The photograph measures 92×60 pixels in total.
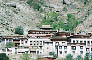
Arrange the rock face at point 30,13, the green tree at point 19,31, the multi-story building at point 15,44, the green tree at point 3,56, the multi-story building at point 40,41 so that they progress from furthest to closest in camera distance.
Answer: the rock face at point 30,13 < the green tree at point 19,31 < the multi-story building at point 40,41 < the multi-story building at point 15,44 < the green tree at point 3,56

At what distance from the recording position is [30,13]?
429 ft

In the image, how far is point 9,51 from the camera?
98.5 metres

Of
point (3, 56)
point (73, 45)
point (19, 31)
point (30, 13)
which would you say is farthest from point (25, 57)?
point (30, 13)

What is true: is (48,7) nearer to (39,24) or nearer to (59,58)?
(39,24)

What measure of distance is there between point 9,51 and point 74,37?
11.8m

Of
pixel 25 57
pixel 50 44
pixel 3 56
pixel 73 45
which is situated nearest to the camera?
pixel 3 56

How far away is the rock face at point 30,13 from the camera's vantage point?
117 metres

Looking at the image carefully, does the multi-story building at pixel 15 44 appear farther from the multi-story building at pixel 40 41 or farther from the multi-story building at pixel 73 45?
the multi-story building at pixel 73 45

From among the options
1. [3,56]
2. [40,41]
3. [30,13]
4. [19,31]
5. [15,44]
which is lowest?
[3,56]

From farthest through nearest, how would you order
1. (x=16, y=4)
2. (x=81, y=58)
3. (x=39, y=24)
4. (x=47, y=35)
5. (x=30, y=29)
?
(x=16, y=4), (x=39, y=24), (x=30, y=29), (x=47, y=35), (x=81, y=58)

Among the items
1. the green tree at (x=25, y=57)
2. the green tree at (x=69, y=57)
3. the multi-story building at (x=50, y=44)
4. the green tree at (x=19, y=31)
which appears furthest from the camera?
the green tree at (x=19, y=31)

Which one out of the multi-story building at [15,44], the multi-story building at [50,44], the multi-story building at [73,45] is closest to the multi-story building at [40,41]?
the multi-story building at [50,44]

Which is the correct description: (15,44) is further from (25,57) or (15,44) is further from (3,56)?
(3,56)

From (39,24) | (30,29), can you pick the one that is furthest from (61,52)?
(39,24)
